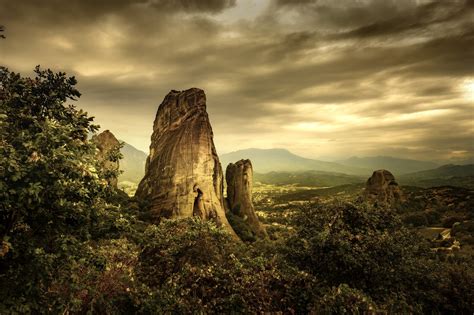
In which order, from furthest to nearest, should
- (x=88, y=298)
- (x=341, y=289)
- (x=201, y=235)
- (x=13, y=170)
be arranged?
(x=201, y=235), (x=88, y=298), (x=341, y=289), (x=13, y=170)

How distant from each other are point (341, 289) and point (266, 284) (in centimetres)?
465

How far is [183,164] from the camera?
6238 centimetres

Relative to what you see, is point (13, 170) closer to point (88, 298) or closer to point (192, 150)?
point (88, 298)

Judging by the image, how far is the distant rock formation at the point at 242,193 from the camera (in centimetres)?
8122

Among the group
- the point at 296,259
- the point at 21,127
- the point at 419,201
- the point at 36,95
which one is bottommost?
the point at 419,201

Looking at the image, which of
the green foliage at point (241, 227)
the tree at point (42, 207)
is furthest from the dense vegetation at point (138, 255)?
the green foliage at point (241, 227)

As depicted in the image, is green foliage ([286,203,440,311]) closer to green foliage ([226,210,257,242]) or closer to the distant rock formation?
green foliage ([226,210,257,242])

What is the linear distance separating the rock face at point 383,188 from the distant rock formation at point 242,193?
41291mm

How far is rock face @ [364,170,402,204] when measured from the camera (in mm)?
97625

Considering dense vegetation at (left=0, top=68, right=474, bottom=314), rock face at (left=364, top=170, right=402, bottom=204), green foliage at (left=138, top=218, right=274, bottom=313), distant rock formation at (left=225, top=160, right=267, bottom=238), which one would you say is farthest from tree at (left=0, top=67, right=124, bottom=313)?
rock face at (left=364, top=170, right=402, bottom=204)

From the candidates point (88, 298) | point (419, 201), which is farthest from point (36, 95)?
point (419, 201)

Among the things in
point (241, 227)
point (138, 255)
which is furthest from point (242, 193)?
point (138, 255)

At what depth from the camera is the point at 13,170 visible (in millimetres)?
10289

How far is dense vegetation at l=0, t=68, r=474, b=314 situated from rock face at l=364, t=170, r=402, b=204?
7621 centimetres
